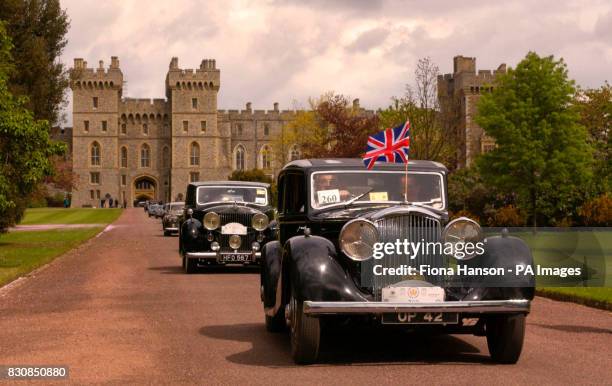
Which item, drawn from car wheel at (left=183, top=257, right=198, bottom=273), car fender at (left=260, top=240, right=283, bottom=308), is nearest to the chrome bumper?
car fender at (left=260, top=240, right=283, bottom=308)

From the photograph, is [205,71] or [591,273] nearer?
[591,273]

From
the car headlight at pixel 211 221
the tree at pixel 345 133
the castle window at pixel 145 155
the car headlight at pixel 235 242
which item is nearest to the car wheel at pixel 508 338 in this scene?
the car headlight at pixel 235 242

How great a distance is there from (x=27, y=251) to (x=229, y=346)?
19.6 m

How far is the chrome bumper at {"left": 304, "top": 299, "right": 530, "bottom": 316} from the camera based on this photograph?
26.5 ft

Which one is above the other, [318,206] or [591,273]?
[318,206]

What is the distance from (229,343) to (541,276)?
28.7 feet

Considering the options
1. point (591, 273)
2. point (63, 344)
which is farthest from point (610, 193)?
point (63, 344)

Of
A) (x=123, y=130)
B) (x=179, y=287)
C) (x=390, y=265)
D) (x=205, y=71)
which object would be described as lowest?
(x=179, y=287)

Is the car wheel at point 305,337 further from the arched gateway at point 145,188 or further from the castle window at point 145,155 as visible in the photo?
the castle window at point 145,155

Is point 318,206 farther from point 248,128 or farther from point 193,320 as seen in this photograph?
point 248,128

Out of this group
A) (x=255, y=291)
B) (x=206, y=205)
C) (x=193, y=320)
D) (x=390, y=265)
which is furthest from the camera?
(x=206, y=205)

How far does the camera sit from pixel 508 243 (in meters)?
8.89

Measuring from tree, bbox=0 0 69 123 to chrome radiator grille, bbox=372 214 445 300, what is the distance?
23.8 m

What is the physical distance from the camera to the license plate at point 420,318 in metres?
8.19
